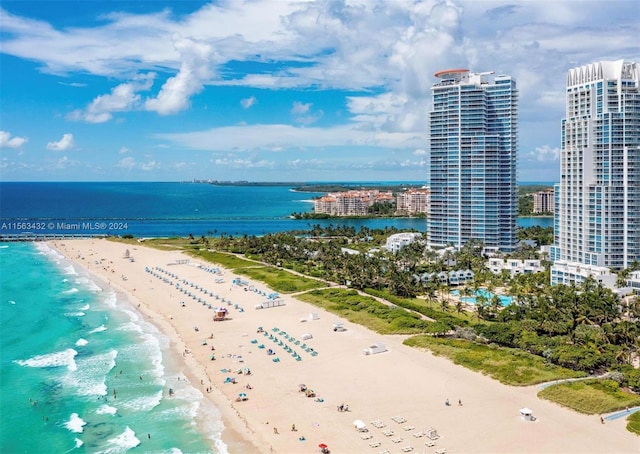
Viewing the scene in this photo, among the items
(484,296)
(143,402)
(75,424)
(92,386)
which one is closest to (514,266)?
(484,296)

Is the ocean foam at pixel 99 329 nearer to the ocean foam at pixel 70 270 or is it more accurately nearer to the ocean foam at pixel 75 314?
the ocean foam at pixel 75 314

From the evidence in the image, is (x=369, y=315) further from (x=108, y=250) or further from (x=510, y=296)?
(x=108, y=250)

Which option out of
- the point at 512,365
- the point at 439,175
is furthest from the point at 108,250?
the point at 512,365

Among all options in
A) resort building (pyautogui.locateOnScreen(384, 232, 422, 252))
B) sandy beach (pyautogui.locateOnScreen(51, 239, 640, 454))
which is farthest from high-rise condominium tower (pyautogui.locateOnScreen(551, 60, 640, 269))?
sandy beach (pyautogui.locateOnScreen(51, 239, 640, 454))

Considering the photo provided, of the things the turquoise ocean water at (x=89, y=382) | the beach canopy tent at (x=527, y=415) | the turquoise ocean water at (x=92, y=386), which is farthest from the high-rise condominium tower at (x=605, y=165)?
the turquoise ocean water at (x=89, y=382)

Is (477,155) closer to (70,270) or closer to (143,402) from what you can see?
(70,270)

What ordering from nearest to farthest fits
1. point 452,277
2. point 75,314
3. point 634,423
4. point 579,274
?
point 634,423
point 75,314
point 579,274
point 452,277
